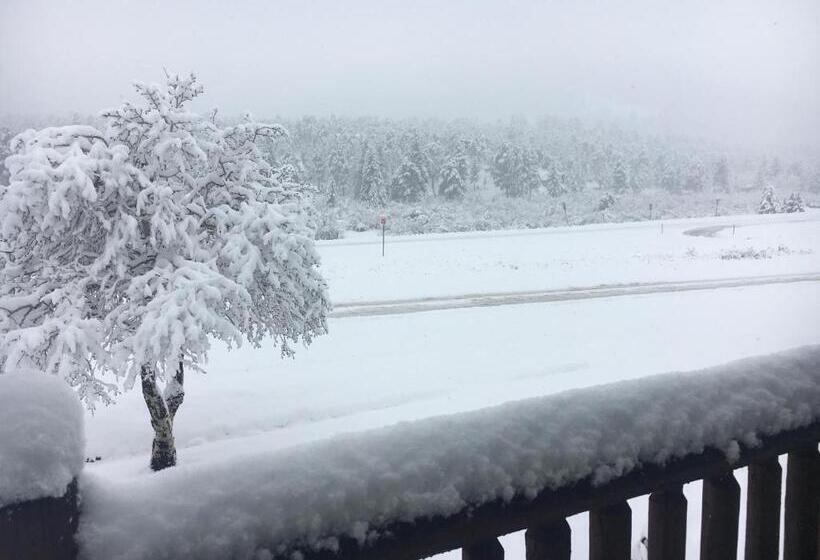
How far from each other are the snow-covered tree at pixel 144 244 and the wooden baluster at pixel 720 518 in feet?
23.8

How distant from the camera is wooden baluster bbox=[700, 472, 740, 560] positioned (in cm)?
141

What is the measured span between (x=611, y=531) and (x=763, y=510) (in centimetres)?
57

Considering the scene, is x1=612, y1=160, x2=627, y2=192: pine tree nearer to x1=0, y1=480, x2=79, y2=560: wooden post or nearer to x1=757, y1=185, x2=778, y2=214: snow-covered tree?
x1=757, y1=185, x2=778, y2=214: snow-covered tree

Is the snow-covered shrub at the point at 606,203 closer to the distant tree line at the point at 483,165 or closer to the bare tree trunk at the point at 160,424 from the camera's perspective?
the distant tree line at the point at 483,165

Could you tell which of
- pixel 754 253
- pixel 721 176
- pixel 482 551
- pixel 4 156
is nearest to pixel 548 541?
pixel 482 551

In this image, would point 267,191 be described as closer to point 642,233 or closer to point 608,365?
point 608,365

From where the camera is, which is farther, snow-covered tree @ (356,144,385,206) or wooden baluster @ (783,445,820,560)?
snow-covered tree @ (356,144,385,206)

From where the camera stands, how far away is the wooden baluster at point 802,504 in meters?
1.58

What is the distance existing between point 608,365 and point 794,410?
46.4 ft

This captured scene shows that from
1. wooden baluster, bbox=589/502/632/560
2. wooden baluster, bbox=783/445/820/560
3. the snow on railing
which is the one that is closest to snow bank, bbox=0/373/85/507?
the snow on railing

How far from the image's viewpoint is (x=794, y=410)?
1.44 meters

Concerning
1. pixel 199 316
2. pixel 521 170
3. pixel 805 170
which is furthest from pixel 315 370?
pixel 805 170

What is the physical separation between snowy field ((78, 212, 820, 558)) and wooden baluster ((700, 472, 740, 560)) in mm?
1213

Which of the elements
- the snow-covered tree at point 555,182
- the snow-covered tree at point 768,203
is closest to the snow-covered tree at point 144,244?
the snow-covered tree at point 768,203
